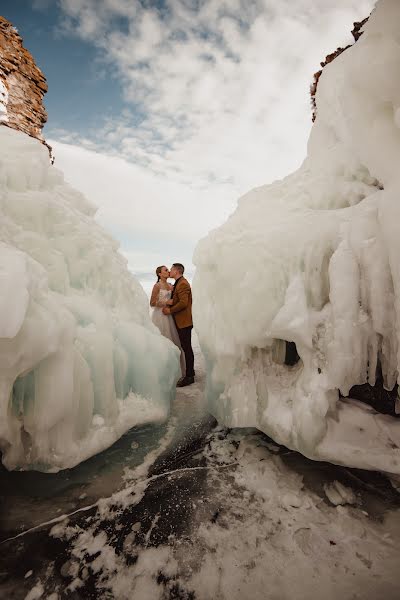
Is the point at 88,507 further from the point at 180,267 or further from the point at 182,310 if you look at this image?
the point at 180,267

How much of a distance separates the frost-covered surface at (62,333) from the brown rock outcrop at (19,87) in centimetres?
270

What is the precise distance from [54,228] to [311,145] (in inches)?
134

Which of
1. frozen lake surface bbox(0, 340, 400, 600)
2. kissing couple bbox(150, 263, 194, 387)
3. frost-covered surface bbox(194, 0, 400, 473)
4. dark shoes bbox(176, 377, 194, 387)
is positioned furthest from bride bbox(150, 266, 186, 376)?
frozen lake surface bbox(0, 340, 400, 600)

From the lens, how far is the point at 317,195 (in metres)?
2.95

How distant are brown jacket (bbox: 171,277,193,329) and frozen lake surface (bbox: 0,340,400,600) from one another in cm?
224

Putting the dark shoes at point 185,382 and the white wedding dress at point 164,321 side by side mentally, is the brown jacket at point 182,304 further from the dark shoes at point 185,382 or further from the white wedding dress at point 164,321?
the dark shoes at point 185,382

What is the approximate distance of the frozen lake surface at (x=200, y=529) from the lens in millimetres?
1401

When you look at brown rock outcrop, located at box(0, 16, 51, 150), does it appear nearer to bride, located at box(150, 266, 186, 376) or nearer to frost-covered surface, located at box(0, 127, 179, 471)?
frost-covered surface, located at box(0, 127, 179, 471)

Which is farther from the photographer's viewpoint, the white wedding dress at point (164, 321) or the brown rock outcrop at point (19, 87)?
the brown rock outcrop at point (19, 87)

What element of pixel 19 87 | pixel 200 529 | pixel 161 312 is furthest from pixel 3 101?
pixel 200 529

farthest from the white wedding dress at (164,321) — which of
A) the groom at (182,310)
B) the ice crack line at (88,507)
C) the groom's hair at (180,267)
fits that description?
the ice crack line at (88,507)

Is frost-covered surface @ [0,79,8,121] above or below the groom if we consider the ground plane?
above

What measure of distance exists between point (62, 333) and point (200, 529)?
1.59 metres

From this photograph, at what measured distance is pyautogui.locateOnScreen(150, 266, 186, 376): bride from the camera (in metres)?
4.65
